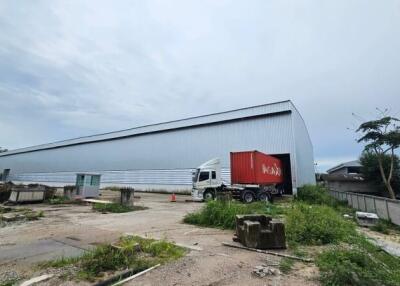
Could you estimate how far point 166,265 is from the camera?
4762 mm

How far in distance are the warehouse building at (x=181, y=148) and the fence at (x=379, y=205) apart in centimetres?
420

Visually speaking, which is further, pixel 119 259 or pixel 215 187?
pixel 215 187

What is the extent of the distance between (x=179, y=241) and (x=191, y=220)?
2756 mm

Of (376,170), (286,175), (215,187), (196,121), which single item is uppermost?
(196,121)

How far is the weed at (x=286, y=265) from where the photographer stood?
4584 mm

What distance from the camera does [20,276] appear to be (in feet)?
14.2

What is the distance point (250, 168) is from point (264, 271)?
13.2 m

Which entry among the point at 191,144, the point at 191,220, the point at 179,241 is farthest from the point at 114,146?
the point at 179,241

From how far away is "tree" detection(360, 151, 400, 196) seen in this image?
31594 millimetres

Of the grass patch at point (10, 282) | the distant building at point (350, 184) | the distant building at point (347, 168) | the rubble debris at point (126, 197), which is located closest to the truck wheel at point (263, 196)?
the rubble debris at point (126, 197)

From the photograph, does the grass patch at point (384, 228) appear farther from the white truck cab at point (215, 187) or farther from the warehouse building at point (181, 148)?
the warehouse building at point (181, 148)

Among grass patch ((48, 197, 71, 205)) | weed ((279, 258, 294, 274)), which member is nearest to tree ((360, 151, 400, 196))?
weed ((279, 258, 294, 274))

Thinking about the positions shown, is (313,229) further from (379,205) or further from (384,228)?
(379,205)

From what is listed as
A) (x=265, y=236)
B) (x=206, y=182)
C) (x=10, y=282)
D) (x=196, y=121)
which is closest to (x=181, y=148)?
(x=196, y=121)
